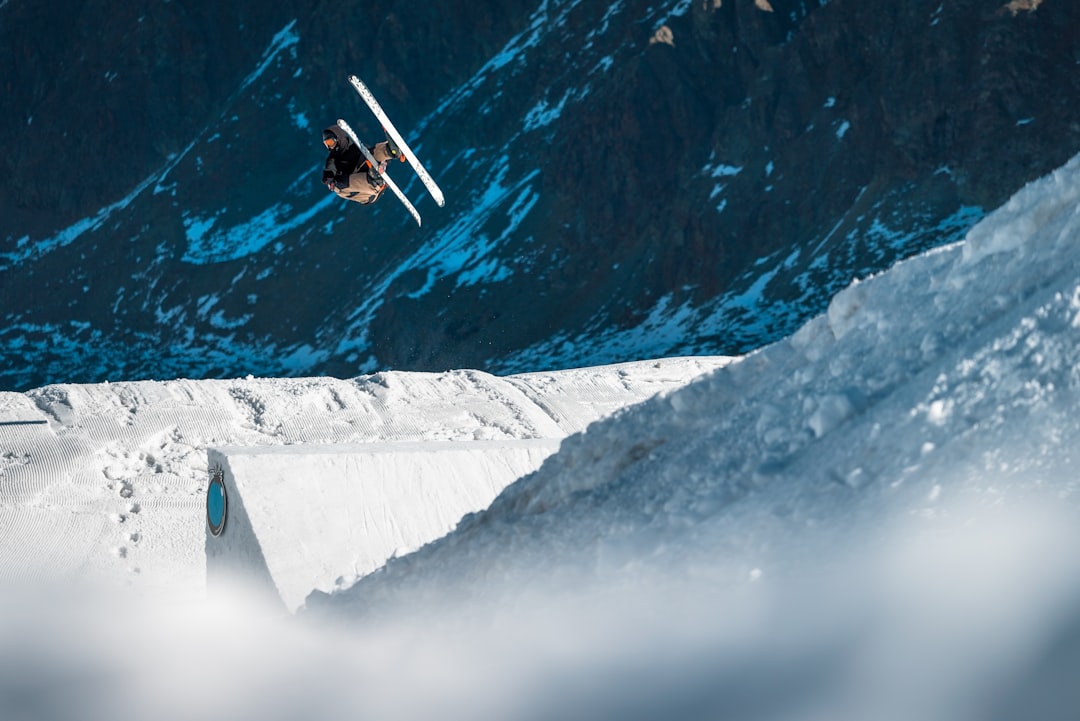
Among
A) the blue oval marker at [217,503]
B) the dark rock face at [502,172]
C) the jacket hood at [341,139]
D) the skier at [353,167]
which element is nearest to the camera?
the blue oval marker at [217,503]

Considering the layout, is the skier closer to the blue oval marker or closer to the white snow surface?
the blue oval marker

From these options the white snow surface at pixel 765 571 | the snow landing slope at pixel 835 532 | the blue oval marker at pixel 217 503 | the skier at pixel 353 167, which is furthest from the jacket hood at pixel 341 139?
the snow landing slope at pixel 835 532

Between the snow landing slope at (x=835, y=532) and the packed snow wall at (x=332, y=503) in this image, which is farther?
the packed snow wall at (x=332, y=503)

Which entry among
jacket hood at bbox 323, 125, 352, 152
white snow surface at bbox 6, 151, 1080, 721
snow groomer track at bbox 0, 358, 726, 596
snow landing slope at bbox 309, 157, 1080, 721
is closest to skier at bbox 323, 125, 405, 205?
jacket hood at bbox 323, 125, 352, 152

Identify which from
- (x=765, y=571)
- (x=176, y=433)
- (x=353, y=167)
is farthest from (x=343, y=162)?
(x=765, y=571)

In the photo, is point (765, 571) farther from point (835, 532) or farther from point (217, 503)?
point (217, 503)

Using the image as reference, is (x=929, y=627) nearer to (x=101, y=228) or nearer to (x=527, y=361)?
(x=527, y=361)

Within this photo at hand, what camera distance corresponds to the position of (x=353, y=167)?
36.2ft

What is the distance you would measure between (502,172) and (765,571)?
47.4 meters

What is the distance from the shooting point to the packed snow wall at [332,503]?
30.5ft

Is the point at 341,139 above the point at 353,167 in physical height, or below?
above

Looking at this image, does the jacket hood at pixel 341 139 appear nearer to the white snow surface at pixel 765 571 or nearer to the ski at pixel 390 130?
the ski at pixel 390 130

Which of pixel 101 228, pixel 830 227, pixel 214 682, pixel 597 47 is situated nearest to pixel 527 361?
pixel 830 227

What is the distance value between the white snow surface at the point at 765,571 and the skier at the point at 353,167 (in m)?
5.07
